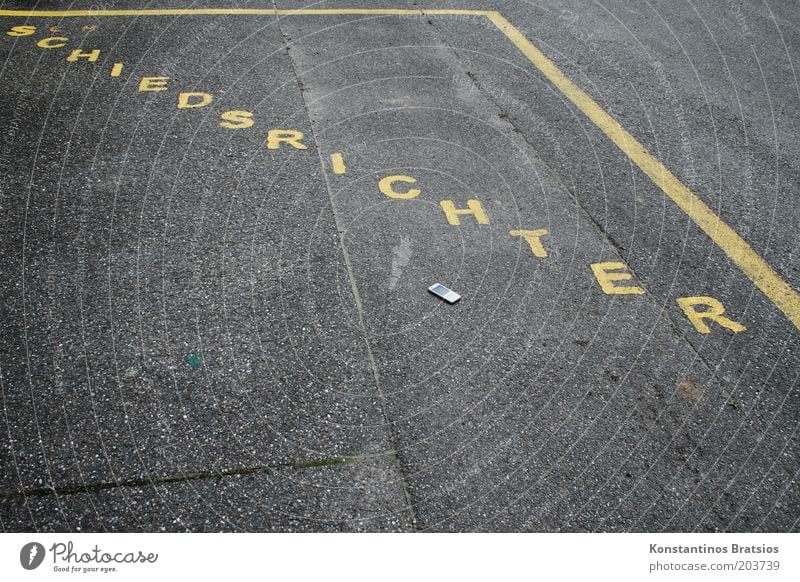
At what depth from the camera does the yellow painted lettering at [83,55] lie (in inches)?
222

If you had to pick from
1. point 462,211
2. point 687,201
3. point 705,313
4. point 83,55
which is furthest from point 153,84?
point 705,313

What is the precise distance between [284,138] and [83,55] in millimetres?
2266

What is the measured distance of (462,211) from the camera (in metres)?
4.10

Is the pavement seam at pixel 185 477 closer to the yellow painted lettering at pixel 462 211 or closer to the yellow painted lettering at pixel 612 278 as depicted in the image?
the yellow painted lettering at pixel 612 278

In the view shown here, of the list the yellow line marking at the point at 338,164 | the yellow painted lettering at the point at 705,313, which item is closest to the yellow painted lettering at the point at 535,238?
the yellow painted lettering at the point at 705,313

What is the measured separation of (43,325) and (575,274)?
261 cm

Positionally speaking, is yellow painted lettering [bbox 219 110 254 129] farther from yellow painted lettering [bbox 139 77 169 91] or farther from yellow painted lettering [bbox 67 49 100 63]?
yellow painted lettering [bbox 67 49 100 63]

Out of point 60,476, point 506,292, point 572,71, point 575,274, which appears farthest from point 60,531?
point 572,71

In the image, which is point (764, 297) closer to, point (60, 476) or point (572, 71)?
point (572, 71)

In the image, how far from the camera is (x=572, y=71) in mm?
5902

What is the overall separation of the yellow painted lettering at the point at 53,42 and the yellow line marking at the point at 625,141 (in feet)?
2.11

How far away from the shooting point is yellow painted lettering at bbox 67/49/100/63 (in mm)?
5629

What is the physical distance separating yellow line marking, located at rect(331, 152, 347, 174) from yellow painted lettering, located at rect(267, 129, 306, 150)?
0.80 feet

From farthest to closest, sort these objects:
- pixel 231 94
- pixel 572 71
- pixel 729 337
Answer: pixel 572 71, pixel 231 94, pixel 729 337
